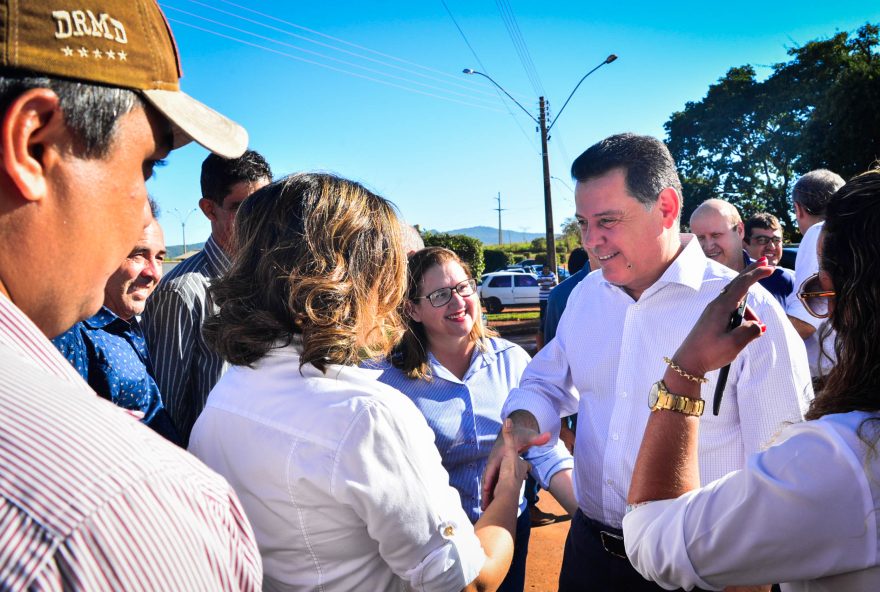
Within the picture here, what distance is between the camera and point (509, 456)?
2.32 meters

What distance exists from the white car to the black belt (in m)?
22.6

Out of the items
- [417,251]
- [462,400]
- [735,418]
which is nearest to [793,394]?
[735,418]

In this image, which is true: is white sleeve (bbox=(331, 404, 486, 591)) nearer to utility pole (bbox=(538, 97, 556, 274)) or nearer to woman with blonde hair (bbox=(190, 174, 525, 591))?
woman with blonde hair (bbox=(190, 174, 525, 591))

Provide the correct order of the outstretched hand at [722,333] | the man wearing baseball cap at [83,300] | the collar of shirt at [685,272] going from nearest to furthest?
the man wearing baseball cap at [83,300]
the outstretched hand at [722,333]
the collar of shirt at [685,272]

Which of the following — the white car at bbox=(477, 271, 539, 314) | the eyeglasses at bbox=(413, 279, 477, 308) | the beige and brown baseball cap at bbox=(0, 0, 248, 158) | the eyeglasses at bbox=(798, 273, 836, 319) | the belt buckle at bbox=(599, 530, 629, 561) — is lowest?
the white car at bbox=(477, 271, 539, 314)

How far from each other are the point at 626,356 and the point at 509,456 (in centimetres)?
63

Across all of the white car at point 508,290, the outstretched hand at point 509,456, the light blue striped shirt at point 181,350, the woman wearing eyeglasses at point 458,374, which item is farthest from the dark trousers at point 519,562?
the white car at point 508,290

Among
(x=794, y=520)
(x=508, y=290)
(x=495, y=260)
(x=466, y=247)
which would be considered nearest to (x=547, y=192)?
(x=508, y=290)

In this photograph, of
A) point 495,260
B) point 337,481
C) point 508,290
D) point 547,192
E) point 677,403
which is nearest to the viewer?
point 337,481

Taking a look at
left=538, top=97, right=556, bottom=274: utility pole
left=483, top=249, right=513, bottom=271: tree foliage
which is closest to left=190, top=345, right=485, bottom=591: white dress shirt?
left=538, top=97, right=556, bottom=274: utility pole

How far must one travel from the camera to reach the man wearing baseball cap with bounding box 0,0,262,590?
596 millimetres

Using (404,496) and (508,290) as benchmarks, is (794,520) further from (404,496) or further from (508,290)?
(508,290)

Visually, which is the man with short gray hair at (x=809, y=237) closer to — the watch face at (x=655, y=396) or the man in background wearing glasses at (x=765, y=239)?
the man in background wearing glasses at (x=765, y=239)

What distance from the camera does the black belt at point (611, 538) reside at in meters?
2.29
